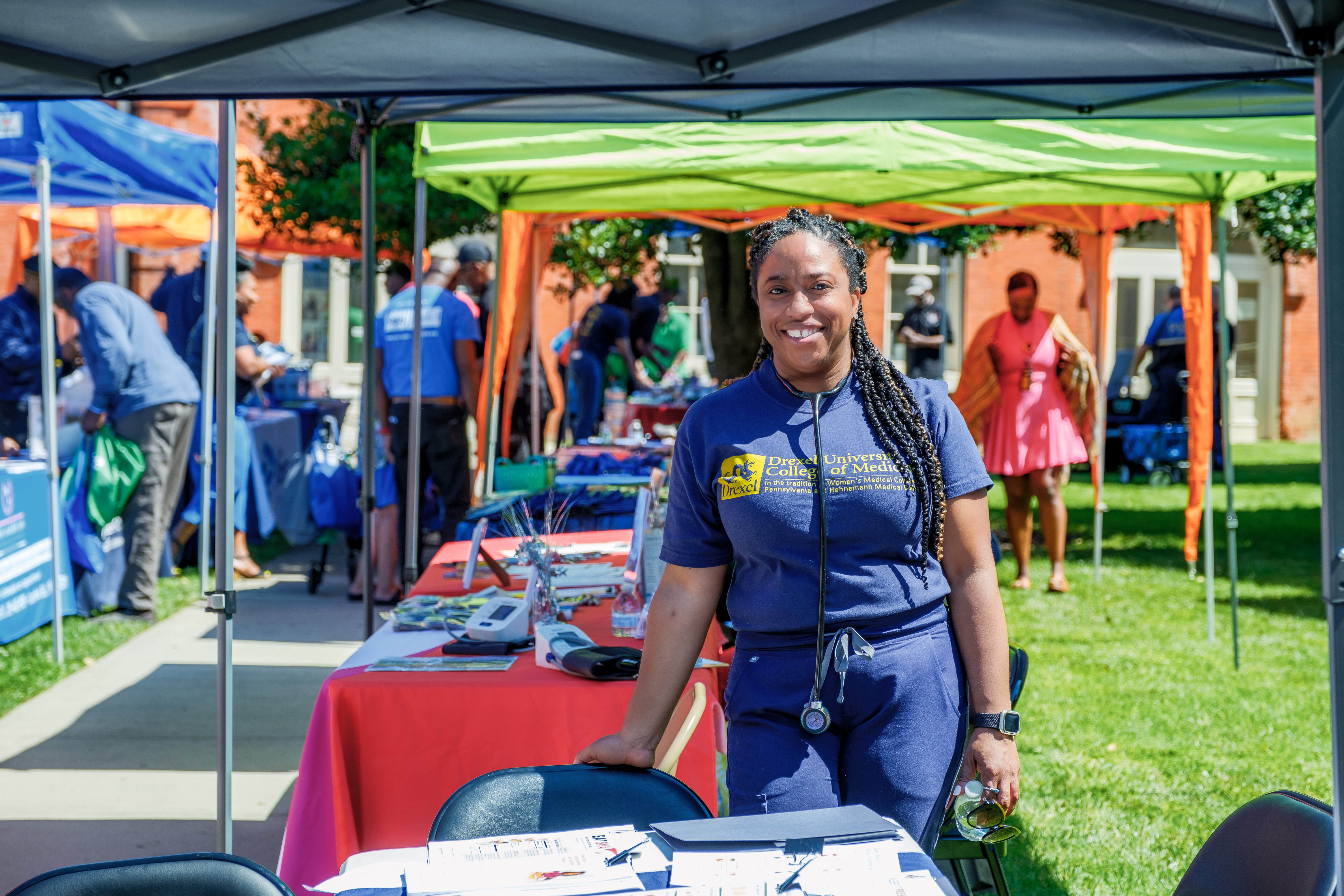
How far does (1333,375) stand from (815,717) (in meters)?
0.96

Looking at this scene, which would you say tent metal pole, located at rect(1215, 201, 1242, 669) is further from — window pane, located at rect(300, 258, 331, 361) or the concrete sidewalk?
window pane, located at rect(300, 258, 331, 361)

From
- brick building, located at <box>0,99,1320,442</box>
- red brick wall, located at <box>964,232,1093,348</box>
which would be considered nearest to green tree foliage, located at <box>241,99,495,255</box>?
brick building, located at <box>0,99,1320,442</box>

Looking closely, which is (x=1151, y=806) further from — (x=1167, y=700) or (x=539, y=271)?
(x=539, y=271)

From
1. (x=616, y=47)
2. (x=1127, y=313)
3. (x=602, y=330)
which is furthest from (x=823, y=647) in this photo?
(x=1127, y=313)

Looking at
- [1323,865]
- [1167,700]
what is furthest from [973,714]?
[1167,700]

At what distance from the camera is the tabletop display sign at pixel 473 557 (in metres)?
3.66

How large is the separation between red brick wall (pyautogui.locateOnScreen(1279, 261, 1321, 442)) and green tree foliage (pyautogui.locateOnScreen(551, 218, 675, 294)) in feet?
47.0

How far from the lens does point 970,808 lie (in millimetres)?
2037

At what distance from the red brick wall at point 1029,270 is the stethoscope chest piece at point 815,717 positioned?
19380 millimetres

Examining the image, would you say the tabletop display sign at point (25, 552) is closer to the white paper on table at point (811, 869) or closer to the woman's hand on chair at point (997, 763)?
the woman's hand on chair at point (997, 763)

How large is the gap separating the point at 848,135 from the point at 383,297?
48.1 ft

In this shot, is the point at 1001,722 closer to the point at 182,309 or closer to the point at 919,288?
→ the point at 182,309

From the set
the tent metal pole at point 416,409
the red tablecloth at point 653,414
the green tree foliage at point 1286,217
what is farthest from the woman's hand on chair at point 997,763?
the green tree foliage at point 1286,217

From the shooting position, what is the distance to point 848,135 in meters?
5.03
